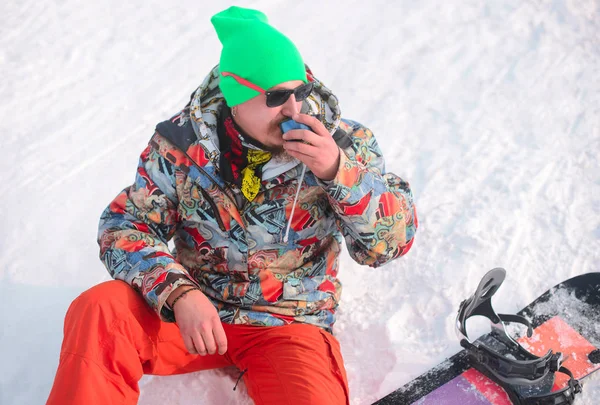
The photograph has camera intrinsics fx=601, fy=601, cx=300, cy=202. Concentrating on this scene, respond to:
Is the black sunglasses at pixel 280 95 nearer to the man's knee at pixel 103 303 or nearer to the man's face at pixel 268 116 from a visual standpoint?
the man's face at pixel 268 116

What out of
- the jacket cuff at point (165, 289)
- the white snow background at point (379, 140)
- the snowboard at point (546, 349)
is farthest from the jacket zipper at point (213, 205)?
the snowboard at point (546, 349)

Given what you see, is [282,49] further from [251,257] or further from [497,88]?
[497,88]

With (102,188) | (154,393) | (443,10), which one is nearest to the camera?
(154,393)

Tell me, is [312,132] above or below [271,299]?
above

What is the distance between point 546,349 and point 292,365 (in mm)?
1223

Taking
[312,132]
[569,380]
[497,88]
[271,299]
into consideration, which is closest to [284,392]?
[271,299]

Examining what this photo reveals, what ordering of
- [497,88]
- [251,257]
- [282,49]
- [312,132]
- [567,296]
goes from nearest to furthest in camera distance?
1. [312,132]
2. [282,49]
3. [251,257]
4. [567,296]
5. [497,88]

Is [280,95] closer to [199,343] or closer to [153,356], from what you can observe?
[199,343]

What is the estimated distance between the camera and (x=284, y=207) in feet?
7.59

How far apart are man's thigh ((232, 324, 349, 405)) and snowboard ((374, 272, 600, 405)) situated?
37cm

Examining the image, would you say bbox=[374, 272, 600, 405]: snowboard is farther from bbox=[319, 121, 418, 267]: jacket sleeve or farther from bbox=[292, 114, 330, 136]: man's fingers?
bbox=[292, 114, 330, 136]: man's fingers


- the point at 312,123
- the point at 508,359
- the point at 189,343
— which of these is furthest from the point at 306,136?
the point at 508,359

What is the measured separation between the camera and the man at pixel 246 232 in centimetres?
207

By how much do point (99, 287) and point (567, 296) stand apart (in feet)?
7.05
